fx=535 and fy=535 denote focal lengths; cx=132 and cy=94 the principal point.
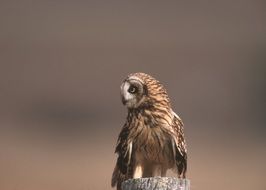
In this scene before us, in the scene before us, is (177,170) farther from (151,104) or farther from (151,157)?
(151,104)

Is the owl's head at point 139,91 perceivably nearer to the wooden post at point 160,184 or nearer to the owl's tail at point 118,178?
the owl's tail at point 118,178

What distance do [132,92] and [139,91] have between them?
2 cm

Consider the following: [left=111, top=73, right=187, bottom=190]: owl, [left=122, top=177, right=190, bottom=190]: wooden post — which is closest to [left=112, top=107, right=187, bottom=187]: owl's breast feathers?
[left=111, top=73, right=187, bottom=190]: owl

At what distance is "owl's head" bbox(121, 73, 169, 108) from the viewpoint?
1.47 meters

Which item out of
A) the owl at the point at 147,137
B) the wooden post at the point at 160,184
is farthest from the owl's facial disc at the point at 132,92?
the wooden post at the point at 160,184

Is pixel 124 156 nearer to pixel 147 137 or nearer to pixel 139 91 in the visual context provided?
pixel 147 137

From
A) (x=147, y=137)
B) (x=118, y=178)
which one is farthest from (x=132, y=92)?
(x=118, y=178)

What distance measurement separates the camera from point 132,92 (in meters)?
→ 1.49

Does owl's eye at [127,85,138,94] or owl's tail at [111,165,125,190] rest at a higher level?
owl's eye at [127,85,138,94]

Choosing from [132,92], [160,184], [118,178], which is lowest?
[160,184]

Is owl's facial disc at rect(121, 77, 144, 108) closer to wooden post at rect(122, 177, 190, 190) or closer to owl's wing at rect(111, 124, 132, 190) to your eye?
owl's wing at rect(111, 124, 132, 190)

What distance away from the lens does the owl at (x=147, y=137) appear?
4.84 feet

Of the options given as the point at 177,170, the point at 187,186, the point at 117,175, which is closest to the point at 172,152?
the point at 177,170

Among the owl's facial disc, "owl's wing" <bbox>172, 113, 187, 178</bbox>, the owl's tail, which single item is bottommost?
the owl's tail
